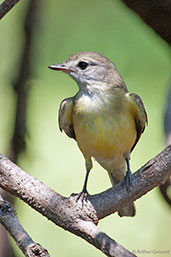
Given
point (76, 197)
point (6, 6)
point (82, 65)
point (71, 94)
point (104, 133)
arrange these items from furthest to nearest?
point (71, 94), point (82, 65), point (104, 133), point (76, 197), point (6, 6)

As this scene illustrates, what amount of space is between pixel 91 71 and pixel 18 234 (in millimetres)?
1769

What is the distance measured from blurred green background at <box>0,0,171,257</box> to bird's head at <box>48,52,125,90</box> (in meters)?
0.39

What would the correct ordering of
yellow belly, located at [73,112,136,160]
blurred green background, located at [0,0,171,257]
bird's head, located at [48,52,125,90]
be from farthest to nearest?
1. blurred green background, located at [0,0,171,257]
2. bird's head, located at [48,52,125,90]
3. yellow belly, located at [73,112,136,160]

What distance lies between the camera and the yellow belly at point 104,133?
149 inches

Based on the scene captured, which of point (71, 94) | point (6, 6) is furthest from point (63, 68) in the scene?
point (6, 6)

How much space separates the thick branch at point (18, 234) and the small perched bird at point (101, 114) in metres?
1.24

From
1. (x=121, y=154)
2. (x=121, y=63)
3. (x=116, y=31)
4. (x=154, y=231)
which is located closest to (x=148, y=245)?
(x=154, y=231)

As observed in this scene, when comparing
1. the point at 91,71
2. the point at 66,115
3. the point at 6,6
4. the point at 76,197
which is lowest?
the point at 76,197

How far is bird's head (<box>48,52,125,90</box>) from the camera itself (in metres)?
3.98

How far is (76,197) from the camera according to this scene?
3.08 metres

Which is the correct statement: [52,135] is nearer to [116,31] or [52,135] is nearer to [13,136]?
[13,136]

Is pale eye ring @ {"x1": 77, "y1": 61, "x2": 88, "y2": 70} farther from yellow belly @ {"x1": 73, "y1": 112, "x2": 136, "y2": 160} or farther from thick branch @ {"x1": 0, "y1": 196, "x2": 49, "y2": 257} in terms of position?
thick branch @ {"x1": 0, "y1": 196, "x2": 49, "y2": 257}

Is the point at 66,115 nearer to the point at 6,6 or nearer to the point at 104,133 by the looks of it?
the point at 104,133

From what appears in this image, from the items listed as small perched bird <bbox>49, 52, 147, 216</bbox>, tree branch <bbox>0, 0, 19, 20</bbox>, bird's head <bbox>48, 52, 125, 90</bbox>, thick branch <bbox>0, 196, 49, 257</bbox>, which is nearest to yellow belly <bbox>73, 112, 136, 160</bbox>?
small perched bird <bbox>49, 52, 147, 216</bbox>
